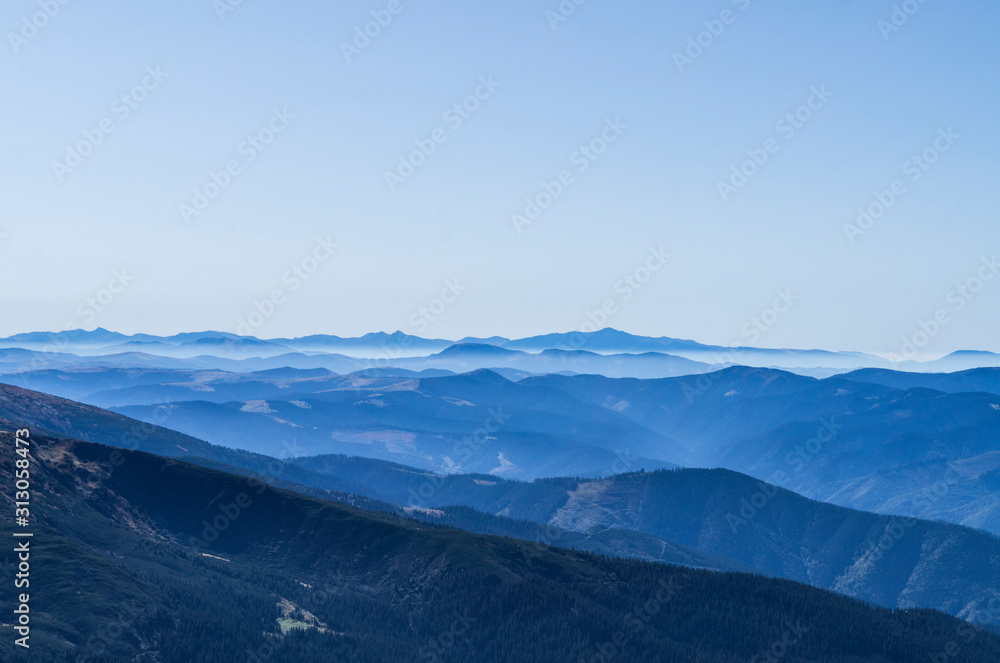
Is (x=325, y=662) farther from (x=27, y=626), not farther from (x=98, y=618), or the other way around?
(x=27, y=626)

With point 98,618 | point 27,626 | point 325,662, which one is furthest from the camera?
point 325,662

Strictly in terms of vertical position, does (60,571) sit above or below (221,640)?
above

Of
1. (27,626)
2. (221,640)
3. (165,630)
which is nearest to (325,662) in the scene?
(221,640)

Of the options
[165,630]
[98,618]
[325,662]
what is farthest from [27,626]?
[325,662]

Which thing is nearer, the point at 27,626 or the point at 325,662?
the point at 27,626

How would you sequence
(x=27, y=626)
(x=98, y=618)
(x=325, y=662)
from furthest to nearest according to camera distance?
(x=325, y=662) < (x=98, y=618) < (x=27, y=626)

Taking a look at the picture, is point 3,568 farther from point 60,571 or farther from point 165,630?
point 165,630

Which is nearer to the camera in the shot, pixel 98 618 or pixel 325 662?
pixel 98 618

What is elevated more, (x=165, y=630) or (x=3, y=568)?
(x=3, y=568)
